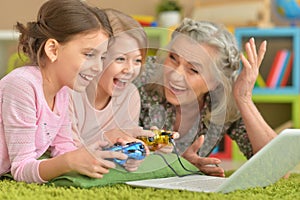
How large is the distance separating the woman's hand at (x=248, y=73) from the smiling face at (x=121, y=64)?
366 millimetres

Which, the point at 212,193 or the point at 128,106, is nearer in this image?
the point at 212,193

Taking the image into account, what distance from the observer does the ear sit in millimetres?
1443

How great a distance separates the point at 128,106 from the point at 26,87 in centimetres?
23

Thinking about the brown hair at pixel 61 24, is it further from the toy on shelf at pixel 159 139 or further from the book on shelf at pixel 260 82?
the book on shelf at pixel 260 82

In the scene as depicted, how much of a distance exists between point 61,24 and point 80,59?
91mm

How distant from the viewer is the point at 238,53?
1.76 meters

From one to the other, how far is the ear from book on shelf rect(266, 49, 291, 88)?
6.34ft

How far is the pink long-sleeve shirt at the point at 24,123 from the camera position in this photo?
135 centimetres

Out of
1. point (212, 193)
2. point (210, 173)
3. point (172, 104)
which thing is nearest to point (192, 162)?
point (210, 173)

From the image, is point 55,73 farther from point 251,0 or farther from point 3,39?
point 251,0

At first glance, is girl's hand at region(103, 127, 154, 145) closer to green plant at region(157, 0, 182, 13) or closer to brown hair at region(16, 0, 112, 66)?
brown hair at region(16, 0, 112, 66)

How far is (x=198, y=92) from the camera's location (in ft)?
4.85

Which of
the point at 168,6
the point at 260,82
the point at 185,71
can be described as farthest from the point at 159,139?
the point at 168,6

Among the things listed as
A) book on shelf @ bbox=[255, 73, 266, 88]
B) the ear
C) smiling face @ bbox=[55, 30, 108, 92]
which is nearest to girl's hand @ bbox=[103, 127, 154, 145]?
smiling face @ bbox=[55, 30, 108, 92]
